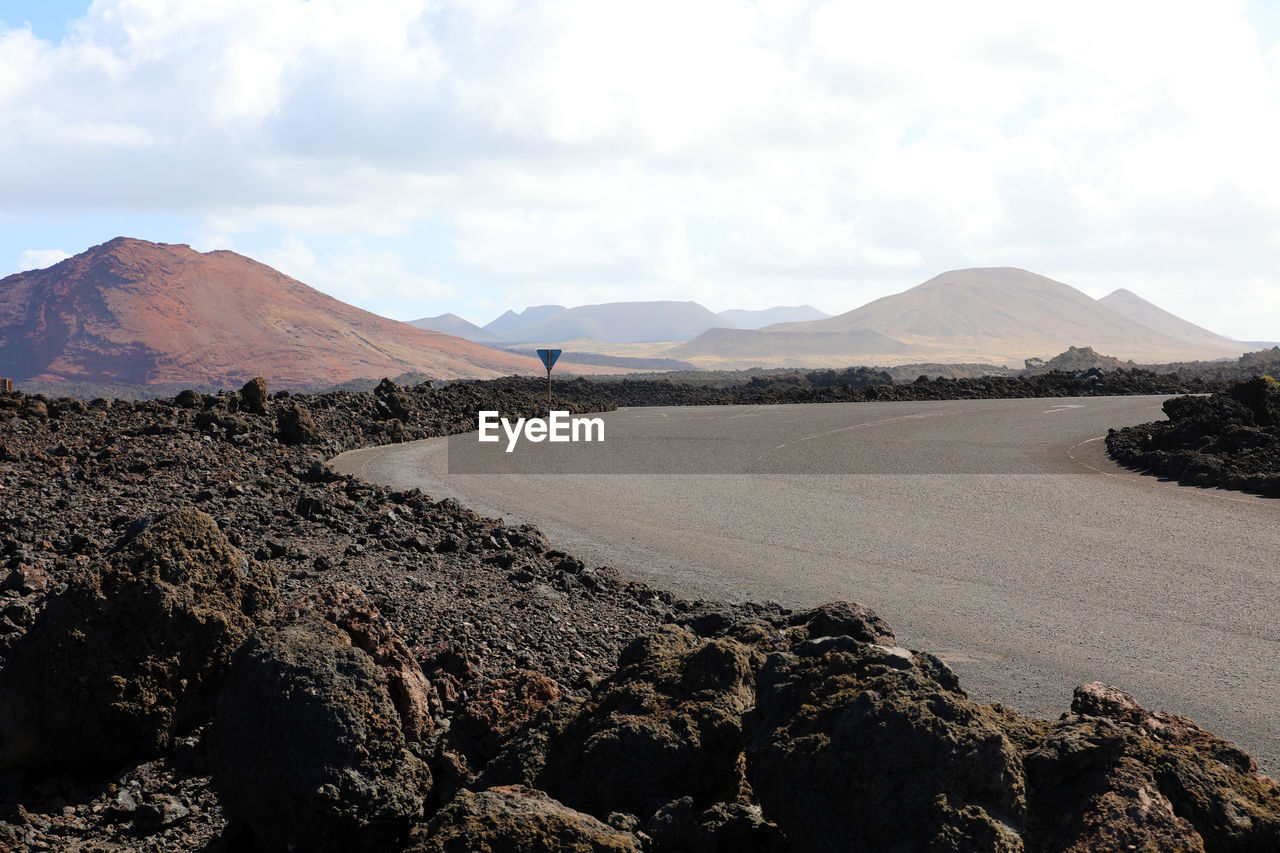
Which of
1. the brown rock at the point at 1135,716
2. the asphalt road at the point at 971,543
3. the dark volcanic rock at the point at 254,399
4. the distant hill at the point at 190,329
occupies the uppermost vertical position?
the distant hill at the point at 190,329

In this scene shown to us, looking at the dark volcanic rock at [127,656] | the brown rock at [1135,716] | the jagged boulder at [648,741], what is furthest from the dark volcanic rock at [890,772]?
the dark volcanic rock at [127,656]

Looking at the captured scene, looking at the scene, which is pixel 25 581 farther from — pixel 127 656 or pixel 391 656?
pixel 391 656

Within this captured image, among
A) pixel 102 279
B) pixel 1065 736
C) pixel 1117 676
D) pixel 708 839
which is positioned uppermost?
pixel 102 279

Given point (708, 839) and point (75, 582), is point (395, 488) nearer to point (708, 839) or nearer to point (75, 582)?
point (75, 582)

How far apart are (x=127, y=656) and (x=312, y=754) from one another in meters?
1.58

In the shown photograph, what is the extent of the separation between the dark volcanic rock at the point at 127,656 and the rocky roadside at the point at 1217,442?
1470 centimetres

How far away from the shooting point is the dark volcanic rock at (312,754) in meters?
3.33

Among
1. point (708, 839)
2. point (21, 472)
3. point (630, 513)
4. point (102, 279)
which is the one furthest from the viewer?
point (102, 279)

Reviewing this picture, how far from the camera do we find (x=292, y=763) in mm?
3359

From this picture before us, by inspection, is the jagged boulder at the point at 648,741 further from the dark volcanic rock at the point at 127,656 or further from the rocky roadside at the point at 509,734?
the dark volcanic rock at the point at 127,656

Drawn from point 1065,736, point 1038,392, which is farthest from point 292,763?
point 1038,392

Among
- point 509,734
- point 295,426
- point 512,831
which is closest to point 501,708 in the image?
point 509,734

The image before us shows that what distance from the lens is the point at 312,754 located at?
3.38 meters

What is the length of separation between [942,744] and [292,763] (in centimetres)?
241
